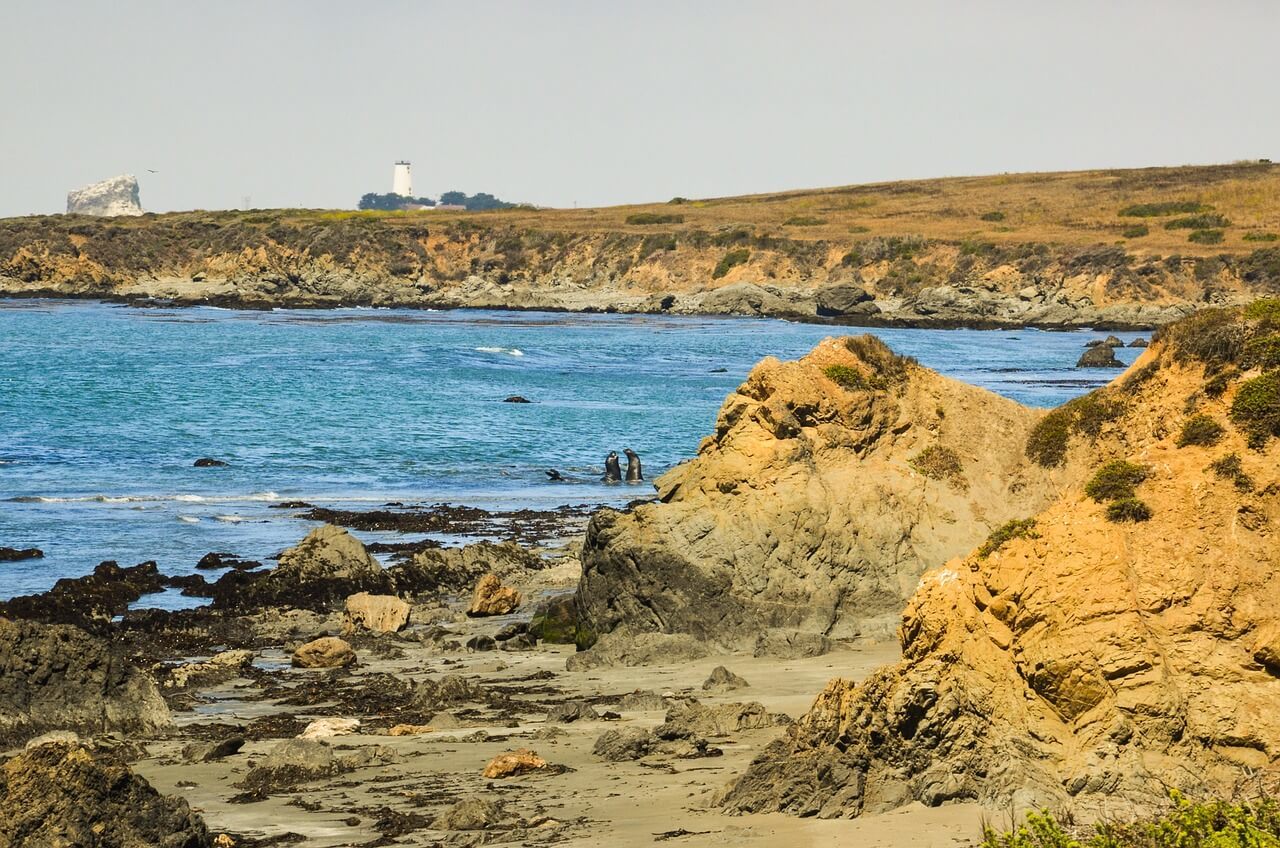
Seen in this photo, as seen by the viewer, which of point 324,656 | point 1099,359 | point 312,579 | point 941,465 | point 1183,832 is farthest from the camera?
point 1099,359

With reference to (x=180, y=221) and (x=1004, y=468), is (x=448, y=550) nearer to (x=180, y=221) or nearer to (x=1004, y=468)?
(x=1004, y=468)

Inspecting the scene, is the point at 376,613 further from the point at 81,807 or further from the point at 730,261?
the point at 730,261

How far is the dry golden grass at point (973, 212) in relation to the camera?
118688mm

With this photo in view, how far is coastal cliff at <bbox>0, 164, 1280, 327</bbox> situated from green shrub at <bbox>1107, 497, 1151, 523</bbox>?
9099 centimetres

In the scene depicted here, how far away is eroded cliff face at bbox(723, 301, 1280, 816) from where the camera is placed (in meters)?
9.75

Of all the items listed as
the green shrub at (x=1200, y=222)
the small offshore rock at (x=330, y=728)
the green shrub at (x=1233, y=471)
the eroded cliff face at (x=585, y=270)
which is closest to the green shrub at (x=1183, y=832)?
the green shrub at (x=1233, y=471)

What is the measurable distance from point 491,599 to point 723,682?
292 inches

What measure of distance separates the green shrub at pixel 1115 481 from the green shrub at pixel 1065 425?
5.19 meters

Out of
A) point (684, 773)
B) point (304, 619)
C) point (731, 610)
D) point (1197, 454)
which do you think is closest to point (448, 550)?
point (304, 619)

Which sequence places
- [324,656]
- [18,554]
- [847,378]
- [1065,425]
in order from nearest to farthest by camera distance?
[1065,425]
[324,656]
[847,378]
[18,554]

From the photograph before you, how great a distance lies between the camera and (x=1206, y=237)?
110 meters

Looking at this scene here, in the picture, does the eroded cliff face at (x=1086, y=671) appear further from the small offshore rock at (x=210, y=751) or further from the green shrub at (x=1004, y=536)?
the small offshore rock at (x=210, y=751)

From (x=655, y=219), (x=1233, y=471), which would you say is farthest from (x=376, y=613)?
(x=655, y=219)

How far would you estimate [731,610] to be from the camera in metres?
17.4
